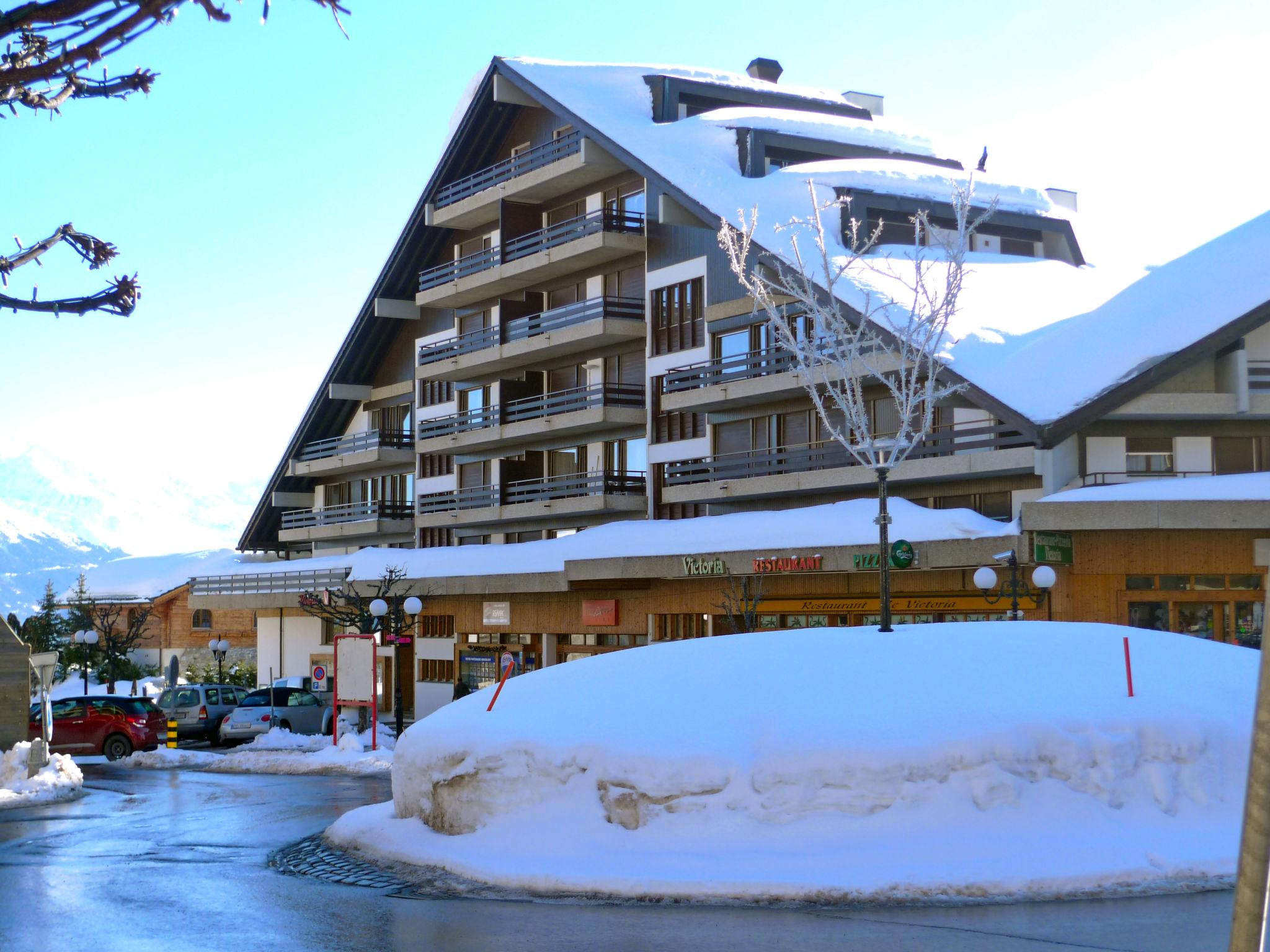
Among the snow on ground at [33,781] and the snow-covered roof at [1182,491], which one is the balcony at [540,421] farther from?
the snow on ground at [33,781]

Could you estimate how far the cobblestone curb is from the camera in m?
13.5

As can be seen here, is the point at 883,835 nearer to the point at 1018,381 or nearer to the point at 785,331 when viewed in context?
the point at 785,331

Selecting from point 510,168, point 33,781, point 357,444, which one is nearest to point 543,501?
point 510,168

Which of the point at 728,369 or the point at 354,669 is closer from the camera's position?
the point at 354,669

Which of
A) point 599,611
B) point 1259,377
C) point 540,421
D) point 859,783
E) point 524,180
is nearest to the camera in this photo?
point 859,783

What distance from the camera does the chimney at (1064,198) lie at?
49.8 meters

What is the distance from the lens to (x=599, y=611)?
136 ft

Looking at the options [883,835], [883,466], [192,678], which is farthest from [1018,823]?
[192,678]

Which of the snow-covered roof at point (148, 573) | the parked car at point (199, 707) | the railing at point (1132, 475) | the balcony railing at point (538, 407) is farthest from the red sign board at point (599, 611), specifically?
the snow-covered roof at point (148, 573)

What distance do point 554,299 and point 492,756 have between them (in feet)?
116

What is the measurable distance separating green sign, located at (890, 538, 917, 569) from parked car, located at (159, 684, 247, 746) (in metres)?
19.9

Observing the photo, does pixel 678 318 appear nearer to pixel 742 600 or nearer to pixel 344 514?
pixel 742 600

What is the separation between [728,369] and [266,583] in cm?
2397

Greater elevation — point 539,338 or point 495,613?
point 539,338
